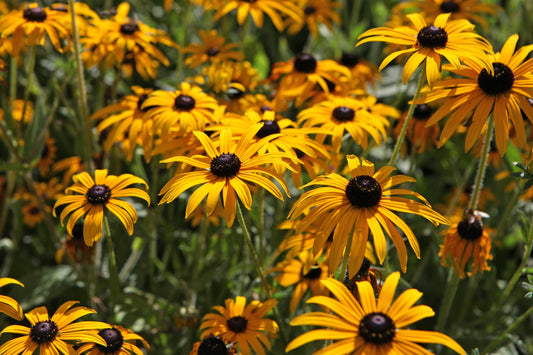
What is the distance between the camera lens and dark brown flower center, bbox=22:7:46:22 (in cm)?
244

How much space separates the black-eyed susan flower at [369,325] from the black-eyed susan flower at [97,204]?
0.75 meters

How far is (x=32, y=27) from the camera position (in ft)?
7.80

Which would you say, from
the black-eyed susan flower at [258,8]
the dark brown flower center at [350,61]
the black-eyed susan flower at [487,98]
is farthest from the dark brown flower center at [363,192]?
the dark brown flower center at [350,61]

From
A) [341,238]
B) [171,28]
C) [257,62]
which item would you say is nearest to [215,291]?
[341,238]

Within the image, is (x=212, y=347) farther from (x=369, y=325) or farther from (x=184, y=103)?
(x=184, y=103)

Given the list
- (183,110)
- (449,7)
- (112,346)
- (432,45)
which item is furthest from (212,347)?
(449,7)

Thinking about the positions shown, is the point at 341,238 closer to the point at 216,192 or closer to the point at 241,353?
the point at 216,192

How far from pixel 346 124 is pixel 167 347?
123cm

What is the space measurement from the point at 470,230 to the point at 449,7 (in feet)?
5.36

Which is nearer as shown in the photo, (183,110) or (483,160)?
(483,160)

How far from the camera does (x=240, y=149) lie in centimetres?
178

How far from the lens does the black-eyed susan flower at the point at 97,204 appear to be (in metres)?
1.81

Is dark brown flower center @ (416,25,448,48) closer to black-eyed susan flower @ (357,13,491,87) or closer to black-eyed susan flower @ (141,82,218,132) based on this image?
black-eyed susan flower @ (357,13,491,87)

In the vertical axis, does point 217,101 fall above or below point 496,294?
above
